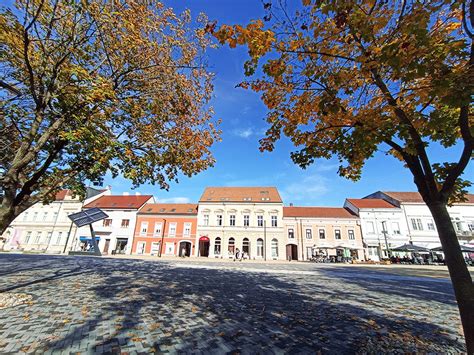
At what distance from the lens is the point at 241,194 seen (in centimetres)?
3828

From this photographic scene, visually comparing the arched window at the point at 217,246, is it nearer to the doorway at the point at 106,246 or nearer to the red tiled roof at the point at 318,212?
the red tiled roof at the point at 318,212

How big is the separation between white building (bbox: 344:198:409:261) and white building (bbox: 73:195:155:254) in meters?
36.8

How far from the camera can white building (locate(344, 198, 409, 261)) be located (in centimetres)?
3344

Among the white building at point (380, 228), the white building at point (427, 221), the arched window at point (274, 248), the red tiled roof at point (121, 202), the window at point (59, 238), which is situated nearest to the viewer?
the white building at point (380, 228)

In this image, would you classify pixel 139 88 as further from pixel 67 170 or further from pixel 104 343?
pixel 104 343

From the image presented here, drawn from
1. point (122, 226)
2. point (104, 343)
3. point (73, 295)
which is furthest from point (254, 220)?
point (104, 343)

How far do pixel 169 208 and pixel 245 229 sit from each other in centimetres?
1364

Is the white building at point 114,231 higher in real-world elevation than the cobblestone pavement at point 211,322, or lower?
higher

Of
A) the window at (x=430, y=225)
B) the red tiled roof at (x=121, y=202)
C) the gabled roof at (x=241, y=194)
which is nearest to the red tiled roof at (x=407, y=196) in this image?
the window at (x=430, y=225)

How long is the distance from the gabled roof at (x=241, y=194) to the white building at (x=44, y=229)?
844 inches

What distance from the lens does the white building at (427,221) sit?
3378cm

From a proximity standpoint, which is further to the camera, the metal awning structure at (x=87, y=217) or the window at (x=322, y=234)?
the window at (x=322, y=234)

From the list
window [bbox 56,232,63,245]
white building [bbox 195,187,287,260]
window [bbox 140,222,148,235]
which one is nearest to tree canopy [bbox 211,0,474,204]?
white building [bbox 195,187,287,260]

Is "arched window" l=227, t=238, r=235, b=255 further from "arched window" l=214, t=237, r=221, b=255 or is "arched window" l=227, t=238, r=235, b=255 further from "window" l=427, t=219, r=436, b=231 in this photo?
"window" l=427, t=219, r=436, b=231
